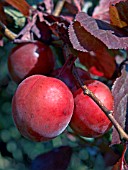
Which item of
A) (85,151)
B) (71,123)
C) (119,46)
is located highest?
(119,46)

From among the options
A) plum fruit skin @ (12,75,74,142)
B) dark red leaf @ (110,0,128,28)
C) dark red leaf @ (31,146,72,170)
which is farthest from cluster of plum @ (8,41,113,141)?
dark red leaf @ (31,146,72,170)

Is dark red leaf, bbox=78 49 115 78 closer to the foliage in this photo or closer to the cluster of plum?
the foliage

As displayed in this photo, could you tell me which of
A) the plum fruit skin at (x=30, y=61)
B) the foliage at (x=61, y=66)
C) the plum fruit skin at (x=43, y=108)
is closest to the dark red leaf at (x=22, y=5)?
the foliage at (x=61, y=66)

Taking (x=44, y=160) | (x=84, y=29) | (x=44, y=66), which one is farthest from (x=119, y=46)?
(x=44, y=160)

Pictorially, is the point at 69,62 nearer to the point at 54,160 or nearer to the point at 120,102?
the point at 120,102

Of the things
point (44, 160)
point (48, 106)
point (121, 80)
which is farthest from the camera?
point (44, 160)

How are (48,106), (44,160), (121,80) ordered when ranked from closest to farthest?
(48,106) → (121,80) → (44,160)

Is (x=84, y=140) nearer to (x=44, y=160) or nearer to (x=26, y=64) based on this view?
(x=44, y=160)

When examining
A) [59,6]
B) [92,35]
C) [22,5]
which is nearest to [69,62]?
[92,35]
